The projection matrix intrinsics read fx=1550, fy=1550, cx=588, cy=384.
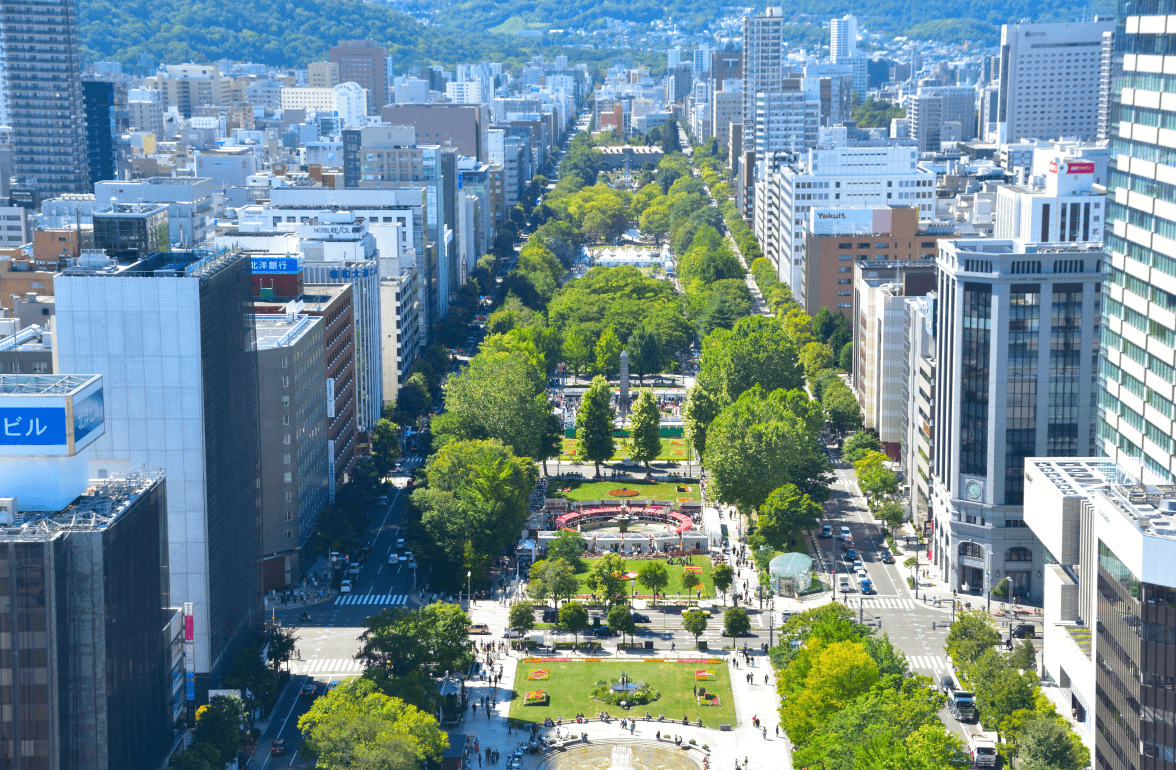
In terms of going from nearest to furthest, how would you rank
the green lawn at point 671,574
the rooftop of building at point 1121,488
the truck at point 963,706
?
the rooftop of building at point 1121,488
the truck at point 963,706
the green lawn at point 671,574

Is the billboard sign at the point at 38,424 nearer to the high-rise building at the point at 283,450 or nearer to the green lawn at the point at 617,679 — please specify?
the green lawn at the point at 617,679

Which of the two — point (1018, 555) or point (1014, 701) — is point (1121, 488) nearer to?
point (1014, 701)

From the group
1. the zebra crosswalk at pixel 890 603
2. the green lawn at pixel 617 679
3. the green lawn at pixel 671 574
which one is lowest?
the green lawn at pixel 617 679

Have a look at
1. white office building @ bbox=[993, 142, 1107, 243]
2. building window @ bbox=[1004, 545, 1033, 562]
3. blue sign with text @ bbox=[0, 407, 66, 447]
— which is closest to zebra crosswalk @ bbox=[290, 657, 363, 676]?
blue sign with text @ bbox=[0, 407, 66, 447]

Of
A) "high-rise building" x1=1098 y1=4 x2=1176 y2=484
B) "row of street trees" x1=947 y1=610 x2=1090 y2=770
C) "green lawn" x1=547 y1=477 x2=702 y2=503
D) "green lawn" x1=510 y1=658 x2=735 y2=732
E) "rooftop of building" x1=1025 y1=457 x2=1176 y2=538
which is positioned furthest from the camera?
"green lawn" x1=547 y1=477 x2=702 y2=503

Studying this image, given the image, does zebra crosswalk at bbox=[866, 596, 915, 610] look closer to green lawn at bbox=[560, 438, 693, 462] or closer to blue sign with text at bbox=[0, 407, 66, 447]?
green lawn at bbox=[560, 438, 693, 462]

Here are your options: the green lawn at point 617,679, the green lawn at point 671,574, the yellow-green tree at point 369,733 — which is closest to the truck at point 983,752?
the green lawn at point 617,679
